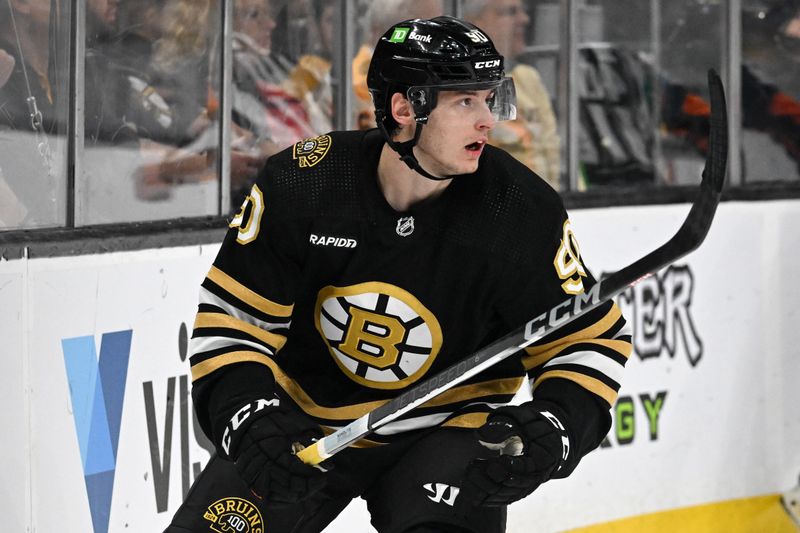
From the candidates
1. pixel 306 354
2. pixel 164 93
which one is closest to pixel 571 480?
pixel 164 93

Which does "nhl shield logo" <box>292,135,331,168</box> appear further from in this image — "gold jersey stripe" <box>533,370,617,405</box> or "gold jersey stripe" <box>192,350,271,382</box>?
"gold jersey stripe" <box>533,370,617,405</box>

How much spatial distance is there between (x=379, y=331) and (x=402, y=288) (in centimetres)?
8

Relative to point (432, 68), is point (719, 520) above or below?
below

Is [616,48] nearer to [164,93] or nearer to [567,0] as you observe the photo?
[567,0]

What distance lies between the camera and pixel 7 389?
282cm

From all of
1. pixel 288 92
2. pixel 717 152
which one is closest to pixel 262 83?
pixel 288 92

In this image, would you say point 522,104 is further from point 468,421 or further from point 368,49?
point 468,421

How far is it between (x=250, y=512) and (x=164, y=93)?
1.44 meters

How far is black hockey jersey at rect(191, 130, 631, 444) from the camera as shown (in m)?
2.38

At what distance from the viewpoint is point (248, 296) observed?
237 centimetres

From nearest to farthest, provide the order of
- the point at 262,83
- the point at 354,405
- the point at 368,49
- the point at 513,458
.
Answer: the point at 513,458 < the point at 354,405 < the point at 262,83 < the point at 368,49

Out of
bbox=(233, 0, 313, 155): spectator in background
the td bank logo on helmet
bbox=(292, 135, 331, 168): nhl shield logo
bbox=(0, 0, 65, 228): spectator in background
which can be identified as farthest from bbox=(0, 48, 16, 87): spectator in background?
the td bank logo on helmet

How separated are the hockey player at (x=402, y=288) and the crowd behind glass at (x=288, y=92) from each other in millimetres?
811

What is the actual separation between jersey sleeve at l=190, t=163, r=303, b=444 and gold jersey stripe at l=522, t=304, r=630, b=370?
1.32ft
